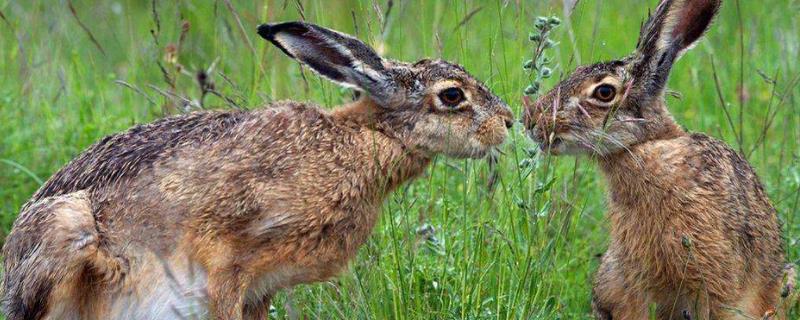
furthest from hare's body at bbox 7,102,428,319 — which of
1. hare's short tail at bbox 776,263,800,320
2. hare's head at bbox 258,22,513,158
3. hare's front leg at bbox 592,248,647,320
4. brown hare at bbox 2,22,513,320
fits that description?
hare's short tail at bbox 776,263,800,320

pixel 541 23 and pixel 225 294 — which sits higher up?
pixel 541 23

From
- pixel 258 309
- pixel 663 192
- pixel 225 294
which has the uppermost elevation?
pixel 663 192

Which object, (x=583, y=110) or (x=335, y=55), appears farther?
(x=335, y=55)

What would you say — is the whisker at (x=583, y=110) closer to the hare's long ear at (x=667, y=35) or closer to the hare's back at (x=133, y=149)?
the hare's long ear at (x=667, y=35)

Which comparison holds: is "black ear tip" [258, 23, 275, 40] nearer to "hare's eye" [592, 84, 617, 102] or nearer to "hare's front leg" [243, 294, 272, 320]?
"hare's front leg" [243, 294, 272, 320]

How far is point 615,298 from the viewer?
7.35 m

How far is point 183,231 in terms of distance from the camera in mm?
6820

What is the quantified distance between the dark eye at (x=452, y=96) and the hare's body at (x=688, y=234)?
0.72m

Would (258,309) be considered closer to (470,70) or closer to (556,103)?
(556,103)

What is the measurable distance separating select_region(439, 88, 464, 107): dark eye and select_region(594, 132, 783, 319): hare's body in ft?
2.35

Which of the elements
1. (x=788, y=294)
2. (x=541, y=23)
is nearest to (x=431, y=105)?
(x=541, y=23)

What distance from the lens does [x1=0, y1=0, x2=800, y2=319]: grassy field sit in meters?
7.02

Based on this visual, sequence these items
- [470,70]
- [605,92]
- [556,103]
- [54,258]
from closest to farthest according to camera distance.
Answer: [54,258], [556,103], [605,92], [470,70]

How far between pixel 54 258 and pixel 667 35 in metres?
2.84
